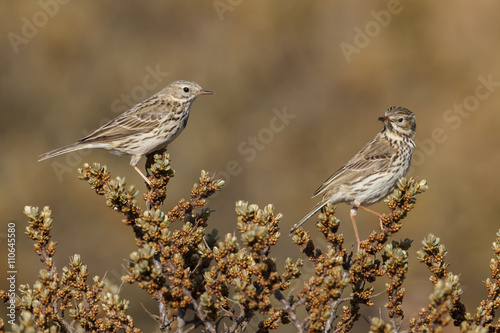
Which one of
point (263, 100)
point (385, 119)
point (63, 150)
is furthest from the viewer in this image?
point (263, 100)

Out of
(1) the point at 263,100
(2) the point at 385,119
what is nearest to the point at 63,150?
(2) the point at 385,119

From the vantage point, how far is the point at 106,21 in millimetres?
14945

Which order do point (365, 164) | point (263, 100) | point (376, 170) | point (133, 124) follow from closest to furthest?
point (376, 170) < point (365, 164) < point (133, 124) < point (263, 100)

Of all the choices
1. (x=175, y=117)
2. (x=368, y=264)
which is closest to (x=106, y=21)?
(x=175, y=117)

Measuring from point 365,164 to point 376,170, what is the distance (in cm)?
18

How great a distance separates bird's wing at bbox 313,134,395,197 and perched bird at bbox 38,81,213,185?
79.4 inches

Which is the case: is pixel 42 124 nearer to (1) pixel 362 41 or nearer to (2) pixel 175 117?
(2) pixel 175 117

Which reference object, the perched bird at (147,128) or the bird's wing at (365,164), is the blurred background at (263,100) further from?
the bird's wing at (365,164)

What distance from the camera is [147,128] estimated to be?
8.14 meters

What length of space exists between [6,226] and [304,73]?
771cm

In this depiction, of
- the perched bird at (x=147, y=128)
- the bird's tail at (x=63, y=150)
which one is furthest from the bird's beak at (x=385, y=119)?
the bird's tail at (x=63, y=150)

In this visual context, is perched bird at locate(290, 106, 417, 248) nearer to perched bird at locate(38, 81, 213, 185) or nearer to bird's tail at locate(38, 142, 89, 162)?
perched bird at locate(38, 81, 213, 185)

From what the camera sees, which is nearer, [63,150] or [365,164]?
[365,164]

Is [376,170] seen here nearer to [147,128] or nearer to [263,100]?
[147,128]
